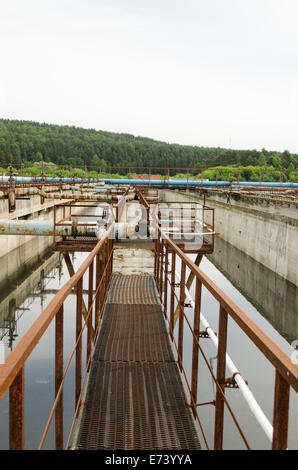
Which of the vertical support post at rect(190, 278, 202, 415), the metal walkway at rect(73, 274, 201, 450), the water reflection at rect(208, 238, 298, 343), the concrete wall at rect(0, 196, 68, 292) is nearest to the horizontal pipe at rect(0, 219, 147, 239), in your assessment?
the concrete wall at rect(0, 196, 68, 292)

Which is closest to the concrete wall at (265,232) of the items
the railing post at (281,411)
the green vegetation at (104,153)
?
the railing post at (281,411)

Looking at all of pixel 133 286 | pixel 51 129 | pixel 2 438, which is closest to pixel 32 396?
pixel 2 438

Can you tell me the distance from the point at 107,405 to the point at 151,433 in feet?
1.58

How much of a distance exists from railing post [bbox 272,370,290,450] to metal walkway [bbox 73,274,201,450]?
1506 millimetres

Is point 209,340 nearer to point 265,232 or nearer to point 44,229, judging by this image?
point 44,229

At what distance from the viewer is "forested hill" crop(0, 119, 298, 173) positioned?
343ft

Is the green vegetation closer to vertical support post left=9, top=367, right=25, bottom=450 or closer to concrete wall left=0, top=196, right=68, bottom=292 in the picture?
concrete wall left=0, top=196, right=68, bottom=292

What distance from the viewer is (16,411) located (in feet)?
4.57

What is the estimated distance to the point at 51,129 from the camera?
13525 cm

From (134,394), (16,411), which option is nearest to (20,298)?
(134,394)

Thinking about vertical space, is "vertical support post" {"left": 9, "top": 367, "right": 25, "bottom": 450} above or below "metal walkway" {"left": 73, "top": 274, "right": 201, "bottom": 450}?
above

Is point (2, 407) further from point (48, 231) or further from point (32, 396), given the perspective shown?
point (48, 231)

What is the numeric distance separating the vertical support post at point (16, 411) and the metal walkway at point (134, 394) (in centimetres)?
143
